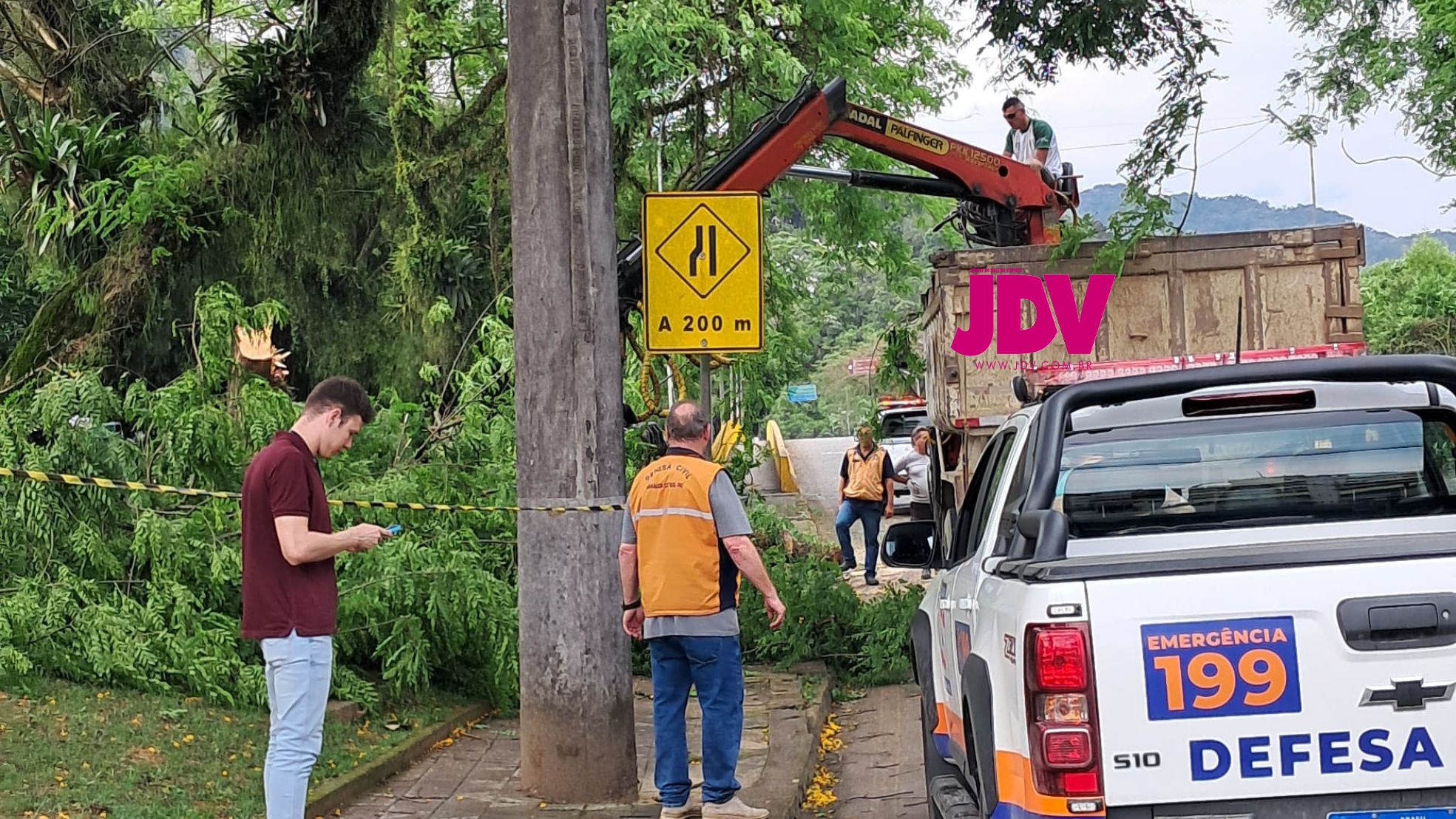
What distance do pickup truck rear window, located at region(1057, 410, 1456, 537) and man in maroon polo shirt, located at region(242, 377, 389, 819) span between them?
103 inches

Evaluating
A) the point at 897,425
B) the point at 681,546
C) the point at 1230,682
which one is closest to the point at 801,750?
the point at 681,546

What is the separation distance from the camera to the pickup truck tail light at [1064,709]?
370 cm

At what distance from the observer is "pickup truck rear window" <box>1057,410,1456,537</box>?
515 cm

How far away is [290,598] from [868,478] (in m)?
12.3

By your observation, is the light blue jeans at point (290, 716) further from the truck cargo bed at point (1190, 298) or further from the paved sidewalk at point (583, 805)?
the truck cargo bed at point (1190, 298)

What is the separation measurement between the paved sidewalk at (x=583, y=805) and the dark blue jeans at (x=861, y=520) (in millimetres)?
7154

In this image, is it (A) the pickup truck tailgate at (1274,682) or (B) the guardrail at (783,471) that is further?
(B) the guardrail at (783,471)

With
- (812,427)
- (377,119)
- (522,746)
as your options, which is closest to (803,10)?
(377,119)

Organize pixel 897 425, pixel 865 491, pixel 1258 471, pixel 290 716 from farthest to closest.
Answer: pixel 897 425
pixel 865 491
pixel 290 716
pixel 1258 471

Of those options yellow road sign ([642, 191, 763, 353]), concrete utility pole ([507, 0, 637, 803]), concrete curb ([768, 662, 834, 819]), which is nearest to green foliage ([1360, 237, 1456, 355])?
concrete curb ([768, 662, 834, 819])

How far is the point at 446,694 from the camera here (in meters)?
9.74

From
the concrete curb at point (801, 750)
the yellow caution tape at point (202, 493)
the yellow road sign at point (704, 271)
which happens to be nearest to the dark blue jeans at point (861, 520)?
the concrete curb at point (801, 750)

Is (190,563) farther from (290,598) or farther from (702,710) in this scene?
(702,710)

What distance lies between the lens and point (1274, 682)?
367 cm
